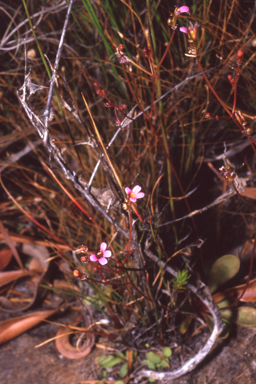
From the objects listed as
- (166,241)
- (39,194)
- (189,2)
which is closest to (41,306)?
(39,194)

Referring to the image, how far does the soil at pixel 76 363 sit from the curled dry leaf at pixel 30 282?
5.7 inches

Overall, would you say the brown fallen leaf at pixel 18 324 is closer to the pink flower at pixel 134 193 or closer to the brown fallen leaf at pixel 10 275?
the brown fallen leaf at pixel 10 275

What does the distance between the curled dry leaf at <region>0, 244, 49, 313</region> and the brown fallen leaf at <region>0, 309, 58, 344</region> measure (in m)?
0.08

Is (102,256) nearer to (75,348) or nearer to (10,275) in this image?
(75,348)

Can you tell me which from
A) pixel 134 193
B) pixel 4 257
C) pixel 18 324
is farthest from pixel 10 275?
pixel 134 193

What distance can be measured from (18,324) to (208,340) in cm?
79

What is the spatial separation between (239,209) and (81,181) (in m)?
0.83

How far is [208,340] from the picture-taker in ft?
3.17

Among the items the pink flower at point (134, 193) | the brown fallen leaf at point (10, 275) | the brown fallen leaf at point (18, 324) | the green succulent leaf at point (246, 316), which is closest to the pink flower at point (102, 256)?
the pink flower at point (134, 193)

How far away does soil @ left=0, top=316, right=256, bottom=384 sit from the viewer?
1.03 m

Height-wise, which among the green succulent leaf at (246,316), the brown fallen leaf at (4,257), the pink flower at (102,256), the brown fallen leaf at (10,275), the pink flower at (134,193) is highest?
the pink flower at (134,193)

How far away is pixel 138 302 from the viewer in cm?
106

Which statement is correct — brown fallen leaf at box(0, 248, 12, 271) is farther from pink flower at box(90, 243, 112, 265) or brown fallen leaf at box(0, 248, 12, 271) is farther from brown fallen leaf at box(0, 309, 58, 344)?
pink flower at box(90, 243, 112, 265)

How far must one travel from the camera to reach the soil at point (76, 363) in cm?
103
